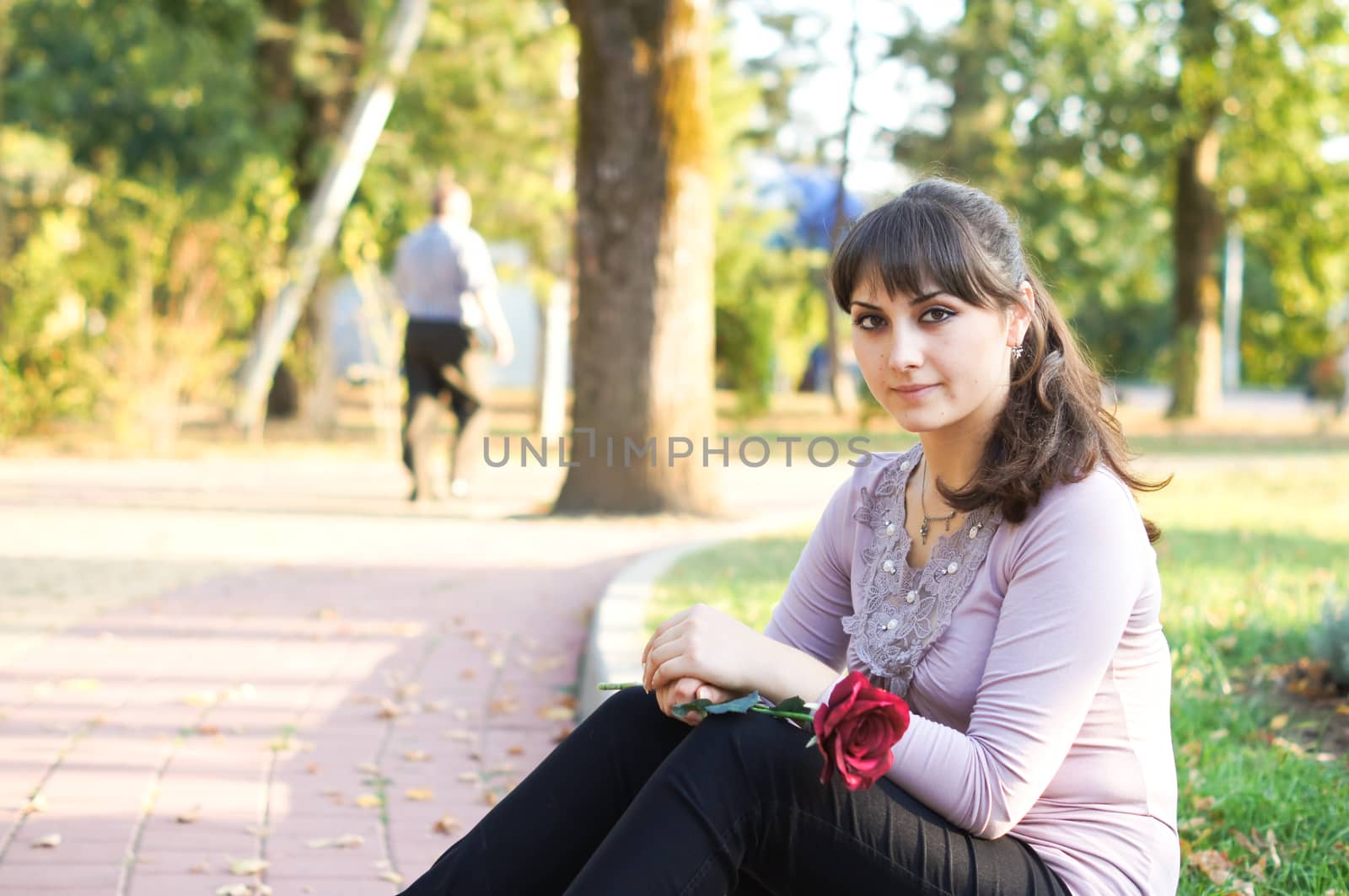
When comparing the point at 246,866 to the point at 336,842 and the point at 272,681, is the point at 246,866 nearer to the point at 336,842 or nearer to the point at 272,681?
the point at 336,842

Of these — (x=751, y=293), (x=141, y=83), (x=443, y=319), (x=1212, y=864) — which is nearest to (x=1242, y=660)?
(x=1212, y=864)

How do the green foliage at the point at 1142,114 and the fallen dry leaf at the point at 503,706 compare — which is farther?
the green foliage at the point at 1142,114

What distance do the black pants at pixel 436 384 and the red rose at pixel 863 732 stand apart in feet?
25.0

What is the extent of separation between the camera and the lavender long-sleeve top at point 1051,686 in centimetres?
192

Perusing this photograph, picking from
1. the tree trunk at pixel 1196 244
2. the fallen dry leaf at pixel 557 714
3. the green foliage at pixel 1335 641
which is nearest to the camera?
the green foliage at pixel 1335 641

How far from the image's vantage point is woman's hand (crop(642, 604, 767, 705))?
6.90ft

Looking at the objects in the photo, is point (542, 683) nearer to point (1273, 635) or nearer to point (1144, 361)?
point (1273, 635)

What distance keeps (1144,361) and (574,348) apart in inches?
1376

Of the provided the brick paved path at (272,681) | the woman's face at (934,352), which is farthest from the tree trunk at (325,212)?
the woman's face at (934,352)

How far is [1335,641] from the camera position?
13.5ft

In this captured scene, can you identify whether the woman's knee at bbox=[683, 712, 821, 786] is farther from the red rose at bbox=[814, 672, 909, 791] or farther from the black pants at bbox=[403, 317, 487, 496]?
the black pants at bbox=[403, 317, 487, 496]

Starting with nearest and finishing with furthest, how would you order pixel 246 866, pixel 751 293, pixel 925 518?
pixel 925 518, pixel 246 866, pixel 751 293

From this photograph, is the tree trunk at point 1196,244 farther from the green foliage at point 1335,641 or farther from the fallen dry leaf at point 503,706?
the fallen dry leaf at point 503,706

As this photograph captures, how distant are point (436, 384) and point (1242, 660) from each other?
240 inches
